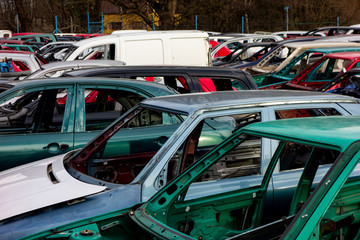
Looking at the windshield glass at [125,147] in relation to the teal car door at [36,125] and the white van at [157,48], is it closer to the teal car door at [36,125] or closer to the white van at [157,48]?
the teal car door at [36,125]

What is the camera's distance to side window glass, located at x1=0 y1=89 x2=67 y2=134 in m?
6.09

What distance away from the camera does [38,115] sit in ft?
20.1

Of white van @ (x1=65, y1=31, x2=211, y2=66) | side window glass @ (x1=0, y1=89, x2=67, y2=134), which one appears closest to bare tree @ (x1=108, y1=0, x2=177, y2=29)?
white van @ (x1=65, y1=31, x2=211, y2=66)

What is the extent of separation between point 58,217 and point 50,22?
49.4m

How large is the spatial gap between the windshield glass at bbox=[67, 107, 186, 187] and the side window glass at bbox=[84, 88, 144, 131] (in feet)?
2.11

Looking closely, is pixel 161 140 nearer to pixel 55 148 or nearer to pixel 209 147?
pixel 209 147

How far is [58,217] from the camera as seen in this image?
347 cm

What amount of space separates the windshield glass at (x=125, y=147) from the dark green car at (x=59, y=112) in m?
0.51

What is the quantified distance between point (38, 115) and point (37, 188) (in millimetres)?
2253

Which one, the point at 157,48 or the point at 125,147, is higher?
the point at 157,48

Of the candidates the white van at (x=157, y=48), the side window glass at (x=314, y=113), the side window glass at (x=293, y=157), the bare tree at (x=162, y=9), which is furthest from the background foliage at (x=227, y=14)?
the side window glass at (x=293, y=157)

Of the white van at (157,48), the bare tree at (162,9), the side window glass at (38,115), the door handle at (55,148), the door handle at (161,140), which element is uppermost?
the bare tree at (162,9)

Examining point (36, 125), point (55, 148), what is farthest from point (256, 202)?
point (36, 125)

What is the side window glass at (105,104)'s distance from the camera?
6.09 metres
